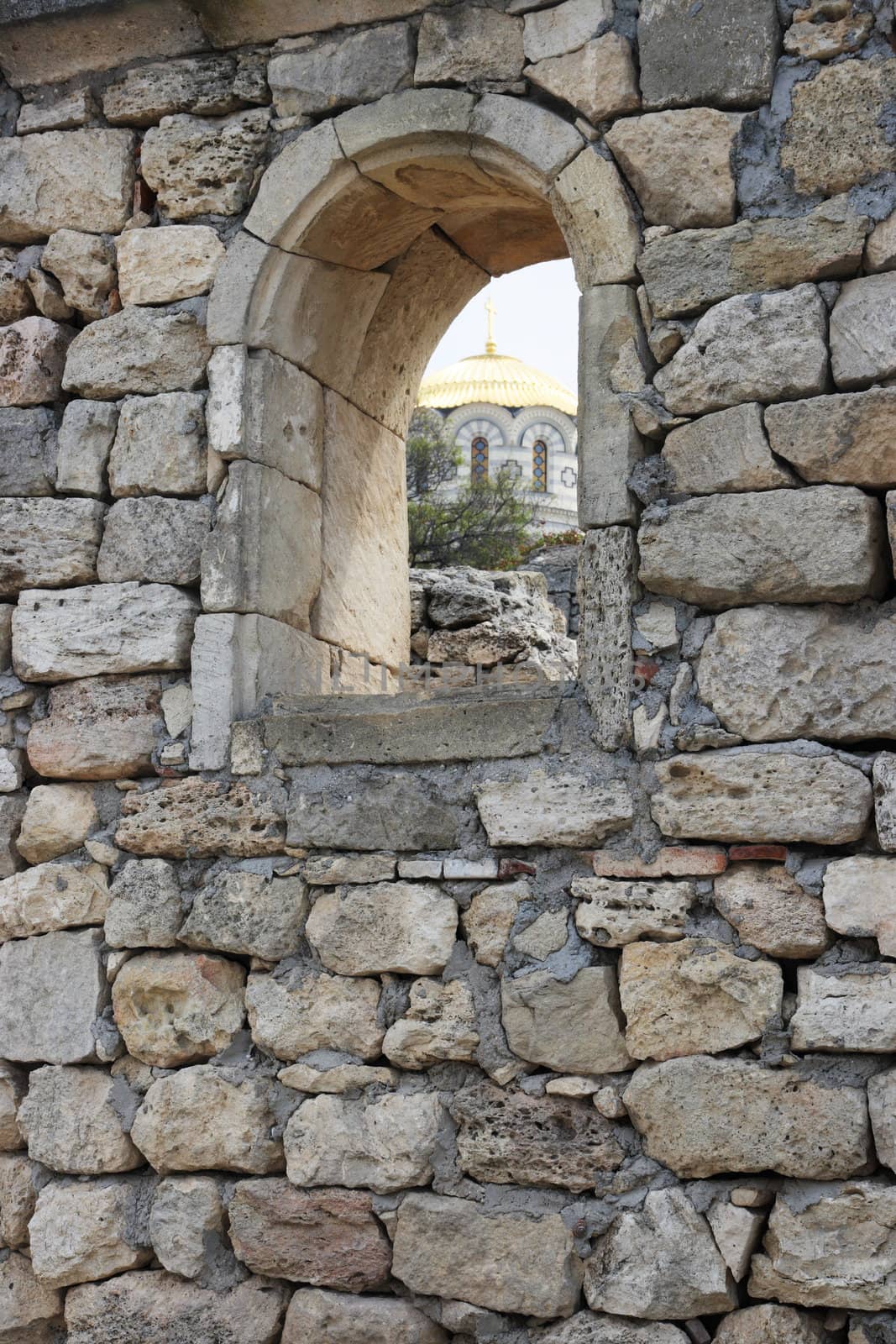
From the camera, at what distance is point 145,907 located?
4031 millimetres

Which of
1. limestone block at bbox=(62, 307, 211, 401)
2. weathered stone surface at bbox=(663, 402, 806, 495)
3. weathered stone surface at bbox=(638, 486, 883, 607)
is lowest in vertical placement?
weathered stone surface at bbox=(638, 486, 883, 607)

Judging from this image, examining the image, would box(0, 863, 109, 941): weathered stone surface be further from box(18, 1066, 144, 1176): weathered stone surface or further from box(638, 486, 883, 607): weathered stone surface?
box(638, 486, 883, 607): weathered stone surface

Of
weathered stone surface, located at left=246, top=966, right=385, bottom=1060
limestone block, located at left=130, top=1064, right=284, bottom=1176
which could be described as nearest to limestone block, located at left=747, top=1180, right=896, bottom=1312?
weathered stone surface, located at left=246, top=966, right=385, bottom=1060

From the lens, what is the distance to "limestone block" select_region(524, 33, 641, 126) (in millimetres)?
3752

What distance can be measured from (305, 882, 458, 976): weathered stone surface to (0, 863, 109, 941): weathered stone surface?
688 millimetres

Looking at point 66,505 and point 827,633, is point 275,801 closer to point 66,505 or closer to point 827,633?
point 66,505

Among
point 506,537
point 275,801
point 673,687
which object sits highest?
point 506,537

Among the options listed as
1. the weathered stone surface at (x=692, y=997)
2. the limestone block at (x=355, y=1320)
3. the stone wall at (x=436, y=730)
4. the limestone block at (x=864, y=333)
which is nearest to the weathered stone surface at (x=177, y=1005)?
the stone wall at (x=436, y=730)

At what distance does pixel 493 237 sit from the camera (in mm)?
4727

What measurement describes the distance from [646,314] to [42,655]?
77.9 inches

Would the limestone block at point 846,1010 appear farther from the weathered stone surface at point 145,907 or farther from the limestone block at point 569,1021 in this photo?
the weathered stone surface at point 145,907

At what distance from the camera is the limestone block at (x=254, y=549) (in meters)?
4.09

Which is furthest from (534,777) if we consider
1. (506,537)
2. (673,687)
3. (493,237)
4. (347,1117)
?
(506,537)

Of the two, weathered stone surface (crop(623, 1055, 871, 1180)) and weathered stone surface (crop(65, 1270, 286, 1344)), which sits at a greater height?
weathered stone surface (crop(623, 1055, 871, 1180))
